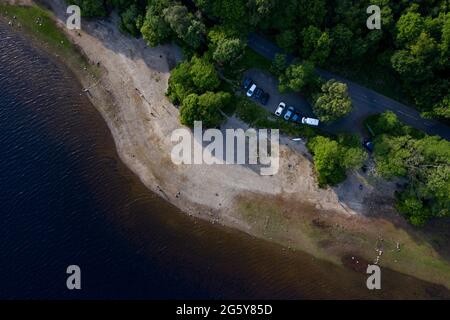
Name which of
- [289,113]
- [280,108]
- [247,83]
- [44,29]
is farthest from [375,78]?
[44,29]

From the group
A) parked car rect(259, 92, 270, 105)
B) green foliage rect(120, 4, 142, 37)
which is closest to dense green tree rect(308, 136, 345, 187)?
parked car rect(259, 92, 270, 105)

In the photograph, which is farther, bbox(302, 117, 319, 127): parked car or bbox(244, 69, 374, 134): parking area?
bbox(244, 69, 374, 134): parking area

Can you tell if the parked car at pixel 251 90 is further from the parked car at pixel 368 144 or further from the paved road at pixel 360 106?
the parked car at pixel 368 144

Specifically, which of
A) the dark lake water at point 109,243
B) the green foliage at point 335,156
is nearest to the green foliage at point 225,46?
the green foliage at point 335,156

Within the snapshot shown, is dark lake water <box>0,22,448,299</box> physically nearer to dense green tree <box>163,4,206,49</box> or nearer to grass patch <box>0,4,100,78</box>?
grass patch <box>0,4,100,78</box>

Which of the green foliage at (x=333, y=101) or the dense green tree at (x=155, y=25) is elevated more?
the dense green tree at (x=155, y=25)

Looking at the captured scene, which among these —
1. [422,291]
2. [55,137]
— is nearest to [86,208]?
[55,137]
